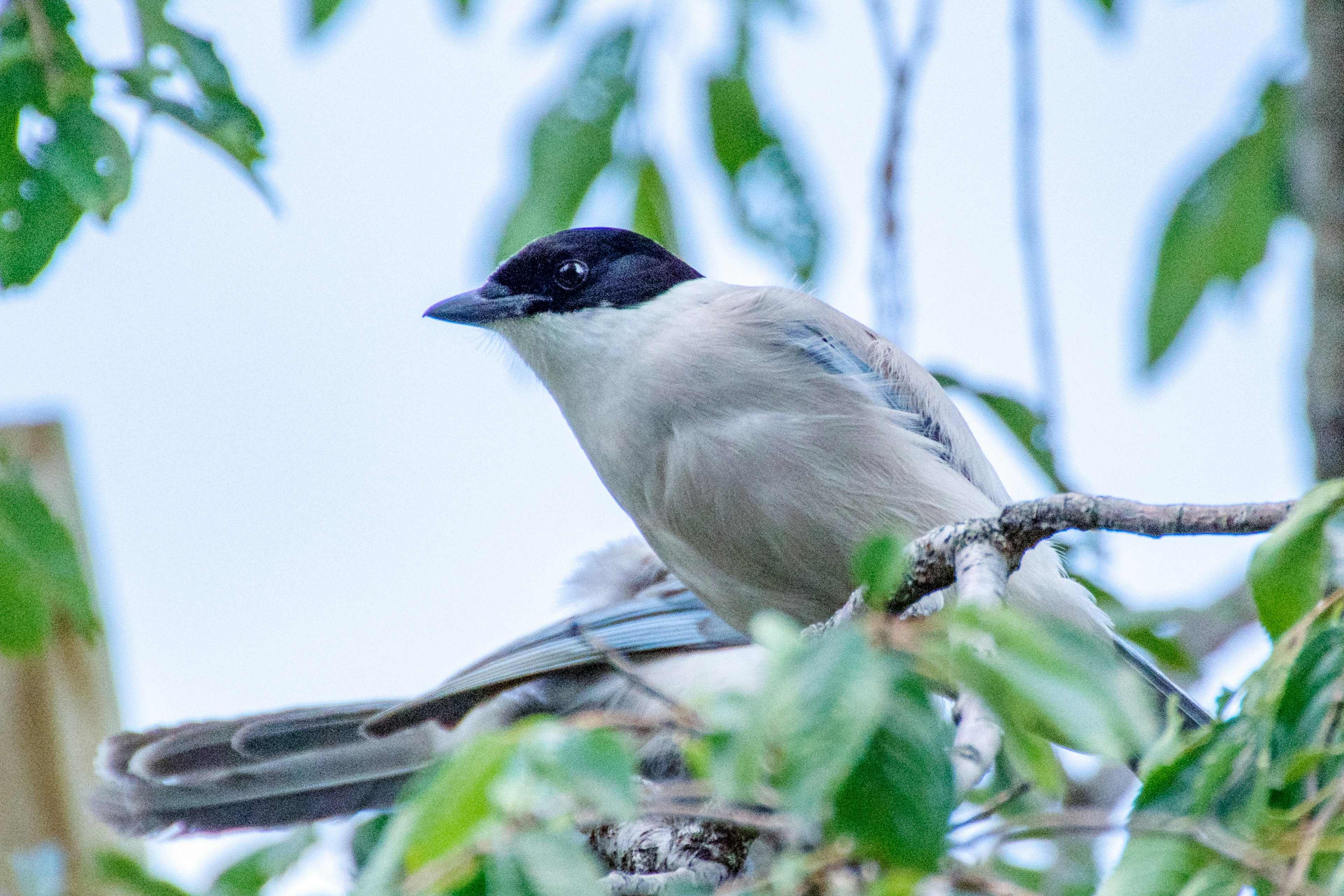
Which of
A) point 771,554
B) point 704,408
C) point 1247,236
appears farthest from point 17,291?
point 1247,236

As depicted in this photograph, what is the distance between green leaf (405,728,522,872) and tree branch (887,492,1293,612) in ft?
2.32

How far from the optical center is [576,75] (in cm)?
364

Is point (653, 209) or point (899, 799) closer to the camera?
point (899, 799)

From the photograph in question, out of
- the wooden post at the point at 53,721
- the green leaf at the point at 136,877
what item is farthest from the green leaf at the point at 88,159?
the wooden post at the point at 53,721

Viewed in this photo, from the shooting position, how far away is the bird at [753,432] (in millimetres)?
2971

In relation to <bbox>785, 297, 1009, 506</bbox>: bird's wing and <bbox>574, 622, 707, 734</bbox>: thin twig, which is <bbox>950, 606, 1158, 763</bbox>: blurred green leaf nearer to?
<bbox>574, 622, 707, 734</bbox>: thin twig

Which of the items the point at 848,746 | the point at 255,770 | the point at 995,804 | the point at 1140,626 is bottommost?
the point at 255,770

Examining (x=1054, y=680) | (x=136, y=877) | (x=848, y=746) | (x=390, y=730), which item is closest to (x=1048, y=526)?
(x=1054, y=680)

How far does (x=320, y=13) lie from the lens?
349 cm

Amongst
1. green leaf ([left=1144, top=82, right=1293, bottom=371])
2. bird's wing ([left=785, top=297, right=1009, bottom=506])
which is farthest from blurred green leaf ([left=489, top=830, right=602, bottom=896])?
green leaf ([left=1144, top=82, right=1293, bottom=371])

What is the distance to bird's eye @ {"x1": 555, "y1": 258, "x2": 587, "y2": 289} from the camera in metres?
3.57

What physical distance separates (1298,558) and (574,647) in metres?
2.44

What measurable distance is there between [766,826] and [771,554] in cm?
158

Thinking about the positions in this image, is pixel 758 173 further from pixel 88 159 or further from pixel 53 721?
pixel 53 721
